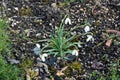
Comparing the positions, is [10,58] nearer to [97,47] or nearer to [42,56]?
[42,56]

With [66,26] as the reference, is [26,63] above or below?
below

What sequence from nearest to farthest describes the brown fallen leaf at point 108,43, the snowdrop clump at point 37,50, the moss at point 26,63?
1. the moss at point 26,63
2. the snowdrop clump at point 37,50
3. the brown fallen leaf at point 108,43

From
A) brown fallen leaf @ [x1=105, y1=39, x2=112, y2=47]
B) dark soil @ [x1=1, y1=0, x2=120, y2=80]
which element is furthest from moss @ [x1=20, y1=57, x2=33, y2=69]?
brown fallen leaf @ [x1=105, y1=39, x2=112, y2=47]

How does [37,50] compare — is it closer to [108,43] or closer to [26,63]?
[26,63]

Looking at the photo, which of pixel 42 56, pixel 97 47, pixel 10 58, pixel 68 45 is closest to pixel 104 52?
pixel 97 47

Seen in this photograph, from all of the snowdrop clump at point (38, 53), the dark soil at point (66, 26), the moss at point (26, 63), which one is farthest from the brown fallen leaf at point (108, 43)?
the moss at point (26, 63)

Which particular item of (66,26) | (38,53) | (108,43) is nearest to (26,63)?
(38,53)

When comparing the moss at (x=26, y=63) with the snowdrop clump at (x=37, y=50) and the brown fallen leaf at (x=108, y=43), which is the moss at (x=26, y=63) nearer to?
the snowdrop clump at (x=37, y=50)

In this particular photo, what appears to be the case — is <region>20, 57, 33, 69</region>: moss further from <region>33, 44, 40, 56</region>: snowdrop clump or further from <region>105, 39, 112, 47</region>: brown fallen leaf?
<region>105, 39, 112, 47</region>: brown fallen leaf

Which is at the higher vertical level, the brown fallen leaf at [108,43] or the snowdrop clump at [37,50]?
the snowdrop clump at [37,50]

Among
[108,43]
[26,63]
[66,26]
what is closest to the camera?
[26,63]

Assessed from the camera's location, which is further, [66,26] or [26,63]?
[66,26]
